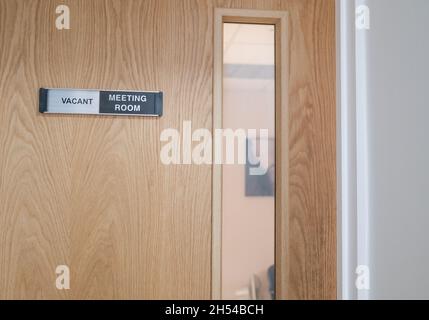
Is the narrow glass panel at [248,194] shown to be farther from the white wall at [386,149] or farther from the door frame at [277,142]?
the white wall at [386,149]

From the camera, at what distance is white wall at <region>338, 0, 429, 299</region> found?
0.75 m

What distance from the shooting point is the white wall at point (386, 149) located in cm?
75

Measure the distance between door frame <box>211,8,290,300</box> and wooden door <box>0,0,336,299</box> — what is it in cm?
2

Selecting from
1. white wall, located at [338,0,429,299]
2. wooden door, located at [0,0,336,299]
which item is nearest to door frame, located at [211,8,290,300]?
wooden door, located at [0,0,336,299]

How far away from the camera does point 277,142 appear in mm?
1108

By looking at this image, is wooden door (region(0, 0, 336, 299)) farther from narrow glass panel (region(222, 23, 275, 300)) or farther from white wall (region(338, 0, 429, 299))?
white wall (region(338, 0, 429, 299))

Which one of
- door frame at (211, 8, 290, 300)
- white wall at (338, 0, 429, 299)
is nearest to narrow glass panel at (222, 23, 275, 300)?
door frame at (211, 8, 290, 300)

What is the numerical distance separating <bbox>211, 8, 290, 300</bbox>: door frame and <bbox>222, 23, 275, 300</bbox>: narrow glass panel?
0.08 feet

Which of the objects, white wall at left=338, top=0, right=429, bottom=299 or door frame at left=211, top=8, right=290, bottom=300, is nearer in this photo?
white wall at left=338, top=0, right=429, bottom=299

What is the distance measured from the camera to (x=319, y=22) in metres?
1.12

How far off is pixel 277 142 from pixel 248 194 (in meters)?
0.17

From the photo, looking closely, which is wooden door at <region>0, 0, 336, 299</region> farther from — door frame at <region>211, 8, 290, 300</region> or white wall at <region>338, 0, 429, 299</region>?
white wall at <region>338, 0, 429, 299</region>

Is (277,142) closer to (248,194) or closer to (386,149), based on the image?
(248,194)

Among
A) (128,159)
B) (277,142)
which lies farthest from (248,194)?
(128,159)
